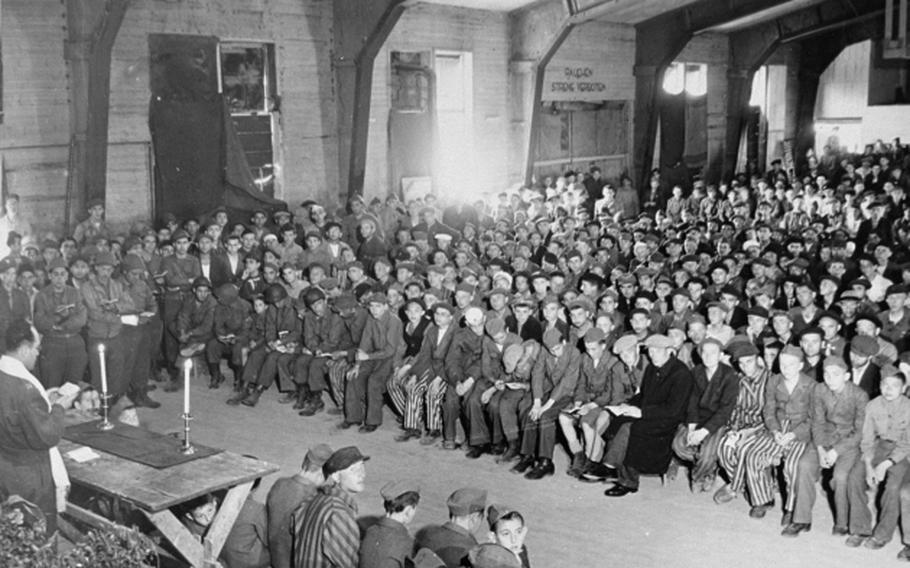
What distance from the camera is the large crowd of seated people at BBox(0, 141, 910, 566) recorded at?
736 centimetres

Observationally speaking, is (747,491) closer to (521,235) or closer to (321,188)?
(521,235)

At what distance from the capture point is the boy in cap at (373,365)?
9.78m

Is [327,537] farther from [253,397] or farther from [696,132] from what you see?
[696,132]

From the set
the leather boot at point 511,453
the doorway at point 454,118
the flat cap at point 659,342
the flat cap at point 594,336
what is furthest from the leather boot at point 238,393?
the doorway at point 454,118

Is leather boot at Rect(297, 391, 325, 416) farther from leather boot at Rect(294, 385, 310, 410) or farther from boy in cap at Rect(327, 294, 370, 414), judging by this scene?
boy in cap at Rect(327, 294, 370, 414)

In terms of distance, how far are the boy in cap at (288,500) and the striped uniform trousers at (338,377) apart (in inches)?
162

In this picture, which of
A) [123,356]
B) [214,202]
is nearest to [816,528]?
[123,356]

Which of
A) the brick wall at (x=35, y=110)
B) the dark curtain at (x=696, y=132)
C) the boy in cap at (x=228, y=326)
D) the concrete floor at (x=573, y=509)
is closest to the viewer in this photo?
the concrete floor at (x=573, y=509)

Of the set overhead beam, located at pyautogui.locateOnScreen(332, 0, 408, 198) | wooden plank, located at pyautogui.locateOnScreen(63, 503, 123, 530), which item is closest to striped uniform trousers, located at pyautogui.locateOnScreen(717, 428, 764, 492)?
wooden plank, located at pyautogui.locateOnScreen(63, 503, 123, 530)

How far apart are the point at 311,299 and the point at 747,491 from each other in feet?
16.6

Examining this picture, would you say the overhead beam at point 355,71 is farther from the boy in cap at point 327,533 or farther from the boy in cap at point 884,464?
the boy in cap at point 327,533

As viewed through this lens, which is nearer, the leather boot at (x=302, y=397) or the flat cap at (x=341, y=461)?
the flat cap at (x=341, y=461)

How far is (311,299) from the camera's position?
10.6 meters

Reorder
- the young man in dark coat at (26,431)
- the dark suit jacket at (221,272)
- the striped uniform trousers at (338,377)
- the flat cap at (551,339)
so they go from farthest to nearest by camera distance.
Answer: the dark suit jacket at (221,272) < the striped uniform trousers at (338,377) < the flat cap at (551,339) < the young man in dark coat at (26,431)
